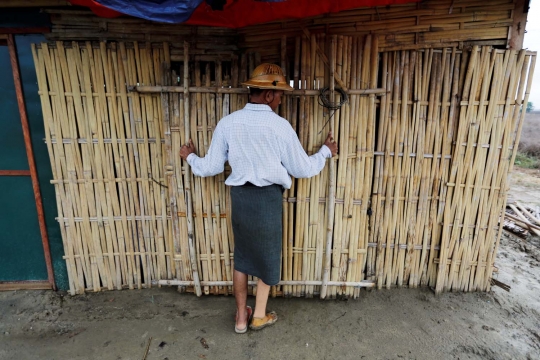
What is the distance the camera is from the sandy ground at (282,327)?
256 centimetres

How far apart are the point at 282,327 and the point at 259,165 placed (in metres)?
1.48

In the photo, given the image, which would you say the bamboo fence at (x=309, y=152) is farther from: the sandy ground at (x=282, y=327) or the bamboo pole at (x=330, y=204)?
the sandy ground at (x=282, y=327)

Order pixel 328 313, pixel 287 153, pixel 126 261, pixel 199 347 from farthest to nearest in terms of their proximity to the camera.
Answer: pixel 126 261 → pixel 328 313 → pixel 199 347 → pixel 287 153

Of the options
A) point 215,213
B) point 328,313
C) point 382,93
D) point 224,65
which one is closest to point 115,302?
point 215,213

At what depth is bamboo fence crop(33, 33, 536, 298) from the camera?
9.03 feet

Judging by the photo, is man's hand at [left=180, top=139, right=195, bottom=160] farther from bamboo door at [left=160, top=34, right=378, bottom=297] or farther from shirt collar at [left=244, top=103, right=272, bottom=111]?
shirt collar at [left=244, top=103, right=272, bottom=111]

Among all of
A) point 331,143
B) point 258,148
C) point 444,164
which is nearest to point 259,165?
point 258,148

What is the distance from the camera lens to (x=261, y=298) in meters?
2.74

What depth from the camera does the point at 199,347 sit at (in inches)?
102

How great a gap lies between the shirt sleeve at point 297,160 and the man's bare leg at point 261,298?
1.00 metres

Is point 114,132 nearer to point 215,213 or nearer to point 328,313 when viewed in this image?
point 215,213

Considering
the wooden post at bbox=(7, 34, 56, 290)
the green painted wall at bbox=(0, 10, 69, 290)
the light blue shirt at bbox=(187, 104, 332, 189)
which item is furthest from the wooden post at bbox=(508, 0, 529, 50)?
the wooden post at bbox=(7, 34, 56, 290)

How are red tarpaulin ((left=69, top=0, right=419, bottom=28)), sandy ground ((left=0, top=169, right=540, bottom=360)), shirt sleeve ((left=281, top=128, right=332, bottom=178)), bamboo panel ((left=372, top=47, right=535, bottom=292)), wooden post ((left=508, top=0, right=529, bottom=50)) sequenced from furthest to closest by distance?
1. bamboo panel ((left=372, top=47, right=535, bottom=292))
2. wooden post ((left=508, top=0, right=529, bottom=50))
3. sandy ground ((left=0, top=169, right=540, bottom=360))
4. shirt sleeve ((left=281, top=128, right=332, bottom=178))
5. red tarpaulin ((left=69, top=0, right=419, bottom=28))

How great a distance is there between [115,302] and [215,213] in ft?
4.30
